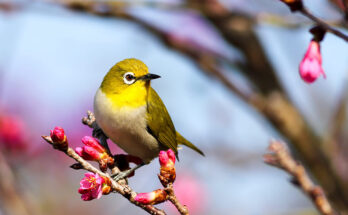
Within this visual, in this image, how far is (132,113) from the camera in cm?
328

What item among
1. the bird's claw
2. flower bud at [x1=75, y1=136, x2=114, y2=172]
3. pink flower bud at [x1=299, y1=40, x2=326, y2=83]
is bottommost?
the bird's claw

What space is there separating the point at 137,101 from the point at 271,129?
205 centimetres

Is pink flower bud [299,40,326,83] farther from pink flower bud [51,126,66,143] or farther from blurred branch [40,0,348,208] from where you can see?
blurred branch [40,0,348,208]

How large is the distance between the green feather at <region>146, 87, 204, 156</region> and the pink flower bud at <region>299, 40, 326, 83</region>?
1.14 meters

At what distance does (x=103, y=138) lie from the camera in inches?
125

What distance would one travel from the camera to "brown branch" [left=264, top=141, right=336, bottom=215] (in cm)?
203

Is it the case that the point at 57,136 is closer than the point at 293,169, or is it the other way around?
the point at 293,169

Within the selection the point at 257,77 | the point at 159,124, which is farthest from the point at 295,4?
the point at 257,77

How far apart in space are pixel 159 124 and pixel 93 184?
123 cm

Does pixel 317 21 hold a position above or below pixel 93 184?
above

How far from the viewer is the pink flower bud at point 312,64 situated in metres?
2.57

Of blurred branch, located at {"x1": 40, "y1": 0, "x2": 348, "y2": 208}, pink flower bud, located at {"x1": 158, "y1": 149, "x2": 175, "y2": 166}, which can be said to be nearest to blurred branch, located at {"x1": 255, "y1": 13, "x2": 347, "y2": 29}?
blurred branch, located at {"x1": 40, "y1": 0, "x2": 348, "y2": 208}

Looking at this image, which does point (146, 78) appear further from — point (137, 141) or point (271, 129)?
point (271, 129)

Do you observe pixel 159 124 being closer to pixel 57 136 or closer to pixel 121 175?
pixel 121 175
